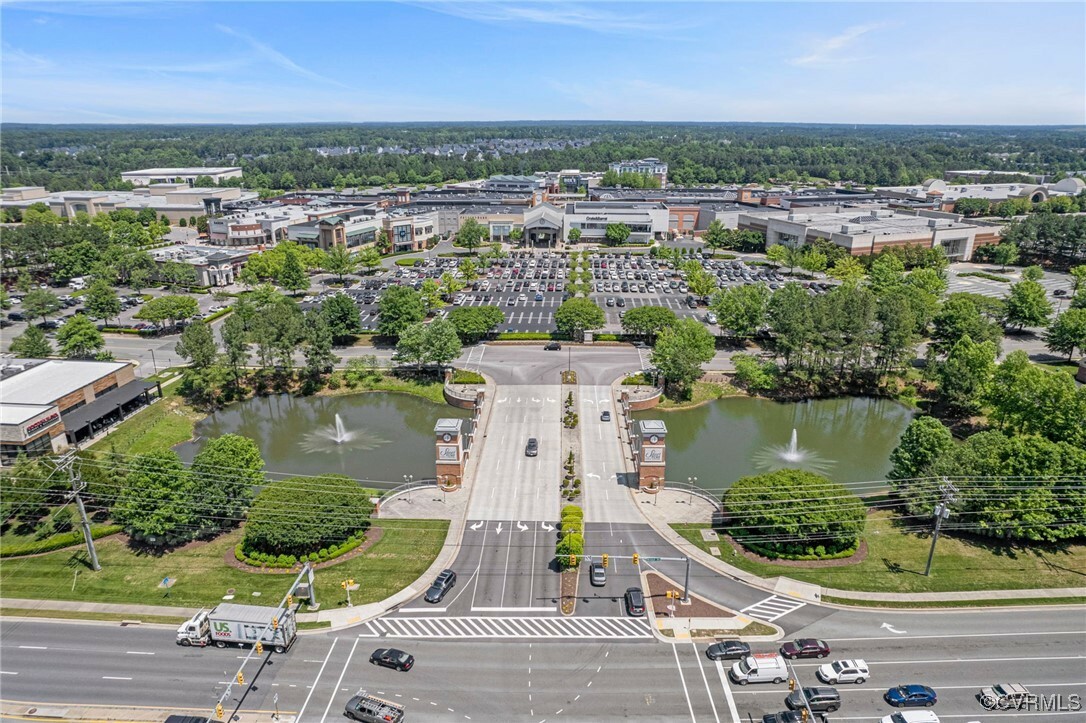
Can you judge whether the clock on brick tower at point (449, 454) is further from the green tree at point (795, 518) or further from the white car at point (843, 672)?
the white car at point (843, 672)

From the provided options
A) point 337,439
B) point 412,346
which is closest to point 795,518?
point 337,439

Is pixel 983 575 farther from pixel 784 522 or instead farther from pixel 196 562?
pixel 196 562

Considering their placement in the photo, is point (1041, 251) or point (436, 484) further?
point (1041, 251)

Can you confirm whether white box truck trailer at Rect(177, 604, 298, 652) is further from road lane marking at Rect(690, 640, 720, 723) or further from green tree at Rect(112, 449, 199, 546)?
road lane marking at Rect(690, 640, 720, 723)

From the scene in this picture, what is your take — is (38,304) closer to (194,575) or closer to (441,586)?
(194,575)

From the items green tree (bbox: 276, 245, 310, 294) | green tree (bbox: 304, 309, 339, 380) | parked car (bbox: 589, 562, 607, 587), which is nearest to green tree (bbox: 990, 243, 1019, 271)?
parked car (bbox: 589, 562, 607, 587)

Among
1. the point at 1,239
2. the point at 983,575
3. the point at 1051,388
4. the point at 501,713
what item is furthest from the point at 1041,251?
the point at 1,239
